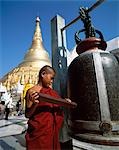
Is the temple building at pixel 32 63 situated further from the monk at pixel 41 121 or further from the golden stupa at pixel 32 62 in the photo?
the monk at pixel 41 121

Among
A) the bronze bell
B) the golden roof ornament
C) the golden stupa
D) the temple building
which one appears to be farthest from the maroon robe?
the golden roof ornament

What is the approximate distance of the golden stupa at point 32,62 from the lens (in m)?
23.8

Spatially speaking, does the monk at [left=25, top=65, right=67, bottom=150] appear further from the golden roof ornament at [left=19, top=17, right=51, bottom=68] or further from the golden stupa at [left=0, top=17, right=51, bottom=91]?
the golden roof ornament at [left=19, top=17, right=51, bottom=68]

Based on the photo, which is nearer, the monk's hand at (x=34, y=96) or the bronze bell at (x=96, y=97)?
the monk's hand at (x=34, y=96)

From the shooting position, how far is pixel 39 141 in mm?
1587

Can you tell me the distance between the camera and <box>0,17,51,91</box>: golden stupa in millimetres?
23767

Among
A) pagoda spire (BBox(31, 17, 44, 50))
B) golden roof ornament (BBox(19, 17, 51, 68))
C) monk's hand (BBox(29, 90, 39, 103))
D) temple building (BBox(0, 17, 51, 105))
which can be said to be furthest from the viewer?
pagoda spire (BBox(31, 17, 44, 50))

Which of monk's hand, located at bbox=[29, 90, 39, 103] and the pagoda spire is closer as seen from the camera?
monk's hand, located at bbox=[29, 90, 39, 103]

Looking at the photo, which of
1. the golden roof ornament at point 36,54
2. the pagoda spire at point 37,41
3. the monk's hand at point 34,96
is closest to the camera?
the monk's hand at point 34,96

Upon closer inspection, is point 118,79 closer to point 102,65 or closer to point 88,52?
point 102,65

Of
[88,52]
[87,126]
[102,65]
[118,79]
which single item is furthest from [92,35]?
[87,126]

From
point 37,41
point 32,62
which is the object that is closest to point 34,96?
point 32,62

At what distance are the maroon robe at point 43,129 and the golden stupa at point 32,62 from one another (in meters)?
21.5

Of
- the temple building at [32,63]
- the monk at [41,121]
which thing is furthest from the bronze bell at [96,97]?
the temple building at [32,63]
